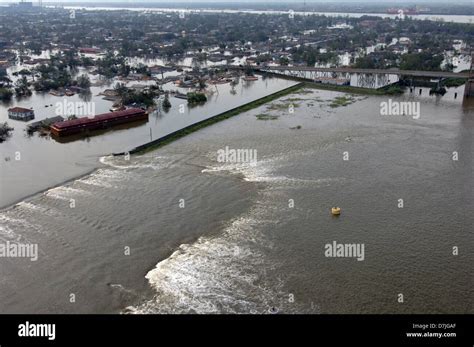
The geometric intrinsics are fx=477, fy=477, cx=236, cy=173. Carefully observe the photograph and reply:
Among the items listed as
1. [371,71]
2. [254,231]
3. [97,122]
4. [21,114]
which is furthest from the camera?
[371,71]

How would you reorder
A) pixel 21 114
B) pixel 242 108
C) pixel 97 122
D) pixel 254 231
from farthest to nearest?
pixel 242 108, pixel 21 114, pixel 97 122, pixel 254 231

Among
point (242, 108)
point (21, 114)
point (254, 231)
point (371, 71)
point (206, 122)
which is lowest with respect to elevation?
point (254, 231)

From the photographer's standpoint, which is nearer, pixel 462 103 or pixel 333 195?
pixel 333 195

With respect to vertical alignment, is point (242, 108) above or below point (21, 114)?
above

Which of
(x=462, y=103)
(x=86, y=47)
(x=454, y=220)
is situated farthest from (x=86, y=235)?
(x=86, y=47)

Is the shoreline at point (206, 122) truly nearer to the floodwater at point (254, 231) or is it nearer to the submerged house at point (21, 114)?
the floodwater at point (254, 231)

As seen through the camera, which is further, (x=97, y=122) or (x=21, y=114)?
(x=21, y=114)

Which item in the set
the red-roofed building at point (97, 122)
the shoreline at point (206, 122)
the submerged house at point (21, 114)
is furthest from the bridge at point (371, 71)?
the submerged house at point (21, 114)

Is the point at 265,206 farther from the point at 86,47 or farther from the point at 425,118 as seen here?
the point at 86,47

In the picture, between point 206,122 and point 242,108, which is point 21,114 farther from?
point 242,108

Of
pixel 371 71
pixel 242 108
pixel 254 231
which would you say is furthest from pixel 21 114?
pixel 371 71
